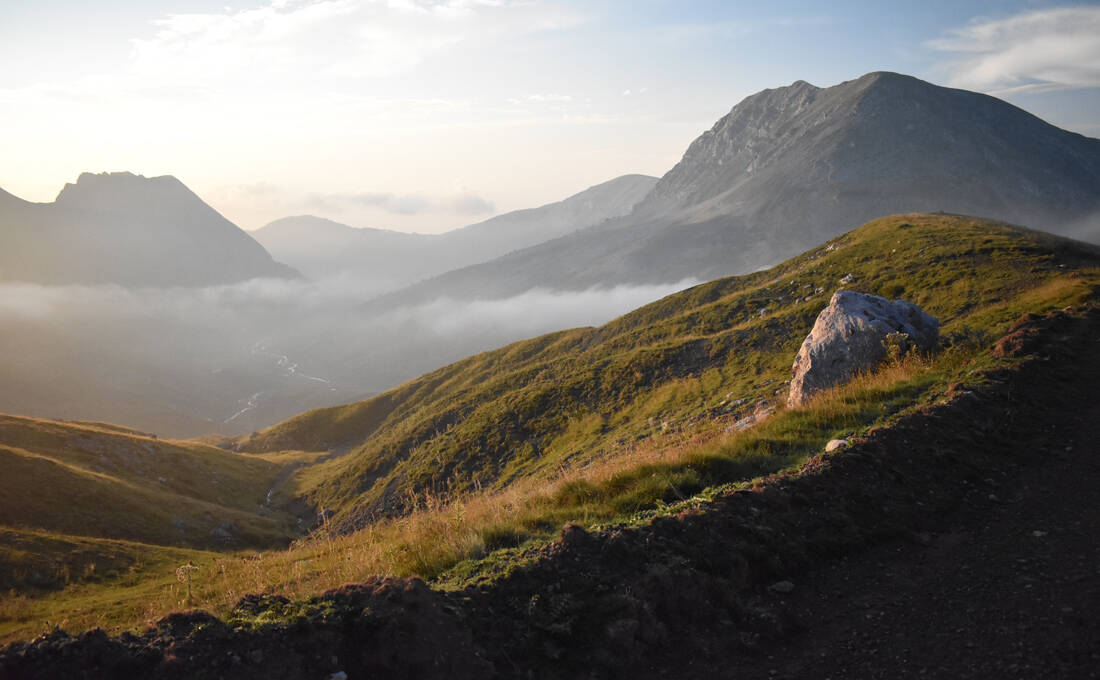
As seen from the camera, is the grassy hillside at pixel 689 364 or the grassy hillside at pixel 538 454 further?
the grassy hillside at pixel 689 364

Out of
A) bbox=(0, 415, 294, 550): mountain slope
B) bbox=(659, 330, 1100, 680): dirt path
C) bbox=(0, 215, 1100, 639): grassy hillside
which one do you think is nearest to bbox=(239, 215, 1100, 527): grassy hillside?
bbox=(0, 215, 1100, 639): grassy hillside

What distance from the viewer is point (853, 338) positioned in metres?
18.9

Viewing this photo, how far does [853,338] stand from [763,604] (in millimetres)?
14974

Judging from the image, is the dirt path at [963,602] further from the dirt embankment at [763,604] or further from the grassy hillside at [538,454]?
the grassy hillside at [538,454]

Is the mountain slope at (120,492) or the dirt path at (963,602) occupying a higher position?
the dirt path at (963,602)

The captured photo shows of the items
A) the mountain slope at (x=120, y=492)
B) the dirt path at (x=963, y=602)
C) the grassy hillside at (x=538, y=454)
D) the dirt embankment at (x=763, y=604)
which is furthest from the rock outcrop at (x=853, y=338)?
the mountain slope at (x=120, y=492)

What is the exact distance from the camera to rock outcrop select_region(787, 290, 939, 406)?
59.6 feet

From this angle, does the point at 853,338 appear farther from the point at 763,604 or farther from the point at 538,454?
the point at 538,454

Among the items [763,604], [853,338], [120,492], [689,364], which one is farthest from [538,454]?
[763,604]

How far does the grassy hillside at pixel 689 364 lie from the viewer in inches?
1005

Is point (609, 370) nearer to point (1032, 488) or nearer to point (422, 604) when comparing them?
point (1032, 488)

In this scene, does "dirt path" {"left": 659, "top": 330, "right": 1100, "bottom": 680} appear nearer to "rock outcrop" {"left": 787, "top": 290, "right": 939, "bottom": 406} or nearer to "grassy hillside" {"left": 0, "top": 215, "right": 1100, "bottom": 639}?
"grassy hillside" {"left": 0, "top": 215, "right": 1100, "bottom": 639}

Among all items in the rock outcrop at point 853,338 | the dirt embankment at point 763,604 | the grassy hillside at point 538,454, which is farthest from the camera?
the rock outcrop at point 853,338

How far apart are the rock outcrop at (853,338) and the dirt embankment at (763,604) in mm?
9103
